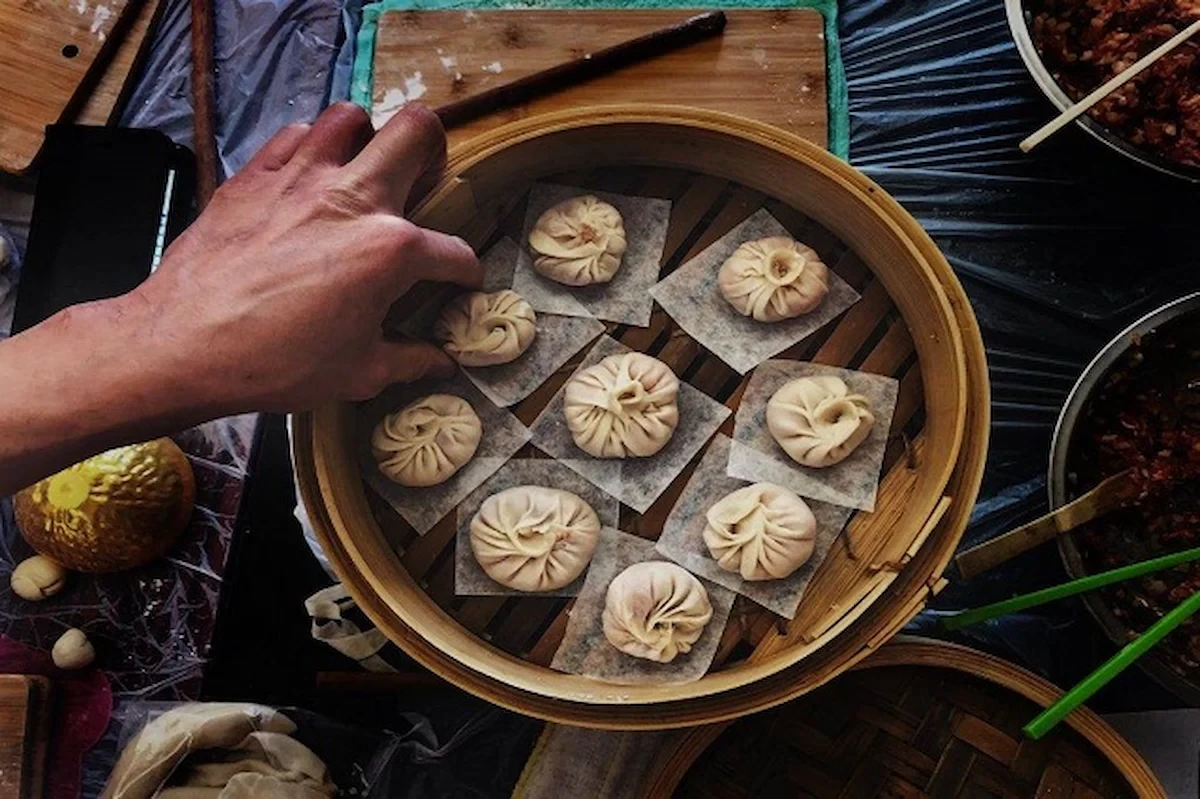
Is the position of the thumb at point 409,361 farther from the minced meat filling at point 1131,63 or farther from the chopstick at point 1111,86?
the minced meat filling at point 1131,63

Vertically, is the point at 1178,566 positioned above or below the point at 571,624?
above

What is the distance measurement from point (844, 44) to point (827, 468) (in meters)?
0.81

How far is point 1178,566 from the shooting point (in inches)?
57.6

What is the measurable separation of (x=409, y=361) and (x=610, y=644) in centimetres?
45

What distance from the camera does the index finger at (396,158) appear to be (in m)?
1.13

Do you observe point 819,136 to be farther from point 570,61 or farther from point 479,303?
point 479,303

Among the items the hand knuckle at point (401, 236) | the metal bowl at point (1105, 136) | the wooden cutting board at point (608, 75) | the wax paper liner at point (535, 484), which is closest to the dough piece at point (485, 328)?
the wax paper liner at point (535, 484)

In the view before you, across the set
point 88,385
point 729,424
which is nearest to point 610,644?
point 729,424

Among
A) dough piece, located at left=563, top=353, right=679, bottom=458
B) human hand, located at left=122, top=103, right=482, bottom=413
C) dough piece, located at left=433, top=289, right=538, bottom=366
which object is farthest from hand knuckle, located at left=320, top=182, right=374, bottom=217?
dough piece, located at left=563, top=353, right=679, bottom=458

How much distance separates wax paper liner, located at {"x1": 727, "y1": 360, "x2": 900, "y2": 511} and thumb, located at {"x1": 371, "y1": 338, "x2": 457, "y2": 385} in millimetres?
407

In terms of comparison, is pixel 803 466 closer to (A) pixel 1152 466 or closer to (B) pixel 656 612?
(B) pixel 656 612

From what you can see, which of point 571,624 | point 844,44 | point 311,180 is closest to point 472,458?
point 571,624

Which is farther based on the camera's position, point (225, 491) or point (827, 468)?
point (225, 491)

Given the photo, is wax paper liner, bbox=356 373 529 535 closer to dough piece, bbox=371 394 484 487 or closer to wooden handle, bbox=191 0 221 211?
dough piece, bbox=371 394 484 487
